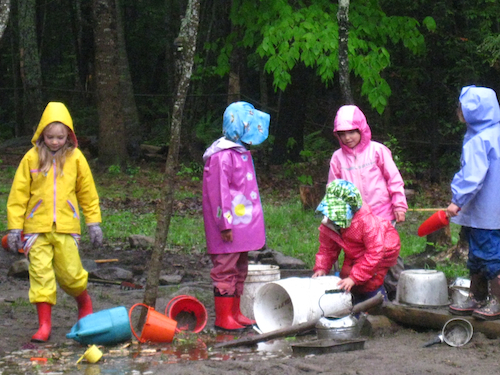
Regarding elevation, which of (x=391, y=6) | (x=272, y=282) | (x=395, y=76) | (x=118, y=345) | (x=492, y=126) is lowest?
(x=118, y=345)

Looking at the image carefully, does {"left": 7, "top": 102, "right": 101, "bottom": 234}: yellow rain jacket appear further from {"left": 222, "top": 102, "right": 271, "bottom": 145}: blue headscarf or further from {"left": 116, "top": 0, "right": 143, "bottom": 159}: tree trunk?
{"left": 116, "top": 0, "right": 143, "bottom": 159}: tree trunk

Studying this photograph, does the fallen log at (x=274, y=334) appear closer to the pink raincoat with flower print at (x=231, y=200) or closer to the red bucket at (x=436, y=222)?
the red bucket at (x=436, y=222)

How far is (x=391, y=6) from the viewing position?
15383 mm

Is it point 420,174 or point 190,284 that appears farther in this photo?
point 420,174

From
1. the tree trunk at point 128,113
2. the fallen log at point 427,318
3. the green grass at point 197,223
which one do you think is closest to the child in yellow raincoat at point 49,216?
the fallen log at point 427,318

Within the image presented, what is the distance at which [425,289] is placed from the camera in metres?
5.45

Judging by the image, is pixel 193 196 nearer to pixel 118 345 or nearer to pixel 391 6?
pixel 391 6

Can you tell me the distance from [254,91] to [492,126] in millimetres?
19335

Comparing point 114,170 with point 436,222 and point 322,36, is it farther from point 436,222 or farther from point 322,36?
point 436,222

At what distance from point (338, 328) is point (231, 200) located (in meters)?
1.47

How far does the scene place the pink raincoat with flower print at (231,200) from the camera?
19.3ft

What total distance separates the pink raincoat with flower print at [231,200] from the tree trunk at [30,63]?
48.8ft

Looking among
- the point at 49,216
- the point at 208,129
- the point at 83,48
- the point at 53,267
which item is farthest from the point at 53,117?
the point at 83,48

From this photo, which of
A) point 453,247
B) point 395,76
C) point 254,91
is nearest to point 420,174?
point 395,76
